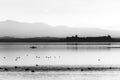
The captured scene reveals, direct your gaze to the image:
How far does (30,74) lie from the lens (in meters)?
40.1

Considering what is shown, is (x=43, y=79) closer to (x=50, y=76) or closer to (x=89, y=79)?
(x=50, y=76)

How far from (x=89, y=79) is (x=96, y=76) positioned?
2.68m

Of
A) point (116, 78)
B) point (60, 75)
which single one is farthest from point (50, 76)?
point (116, 78)

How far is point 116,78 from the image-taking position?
3578 cm

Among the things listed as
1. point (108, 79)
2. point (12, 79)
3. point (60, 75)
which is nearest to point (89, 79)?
point (108, 79)

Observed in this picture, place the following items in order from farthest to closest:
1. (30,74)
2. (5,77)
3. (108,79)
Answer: (30,74)
(5,77)
(108,79)

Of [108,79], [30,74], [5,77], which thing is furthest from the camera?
[30,74]

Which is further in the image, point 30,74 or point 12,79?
point 30,74

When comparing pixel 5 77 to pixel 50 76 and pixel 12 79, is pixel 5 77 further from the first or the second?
pixel 50 76

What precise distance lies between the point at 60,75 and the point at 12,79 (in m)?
5.92

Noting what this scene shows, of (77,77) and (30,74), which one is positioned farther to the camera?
(30,74)

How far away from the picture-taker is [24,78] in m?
36.4

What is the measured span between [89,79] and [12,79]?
25.8 feet

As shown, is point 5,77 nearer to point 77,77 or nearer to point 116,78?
point 77,77
